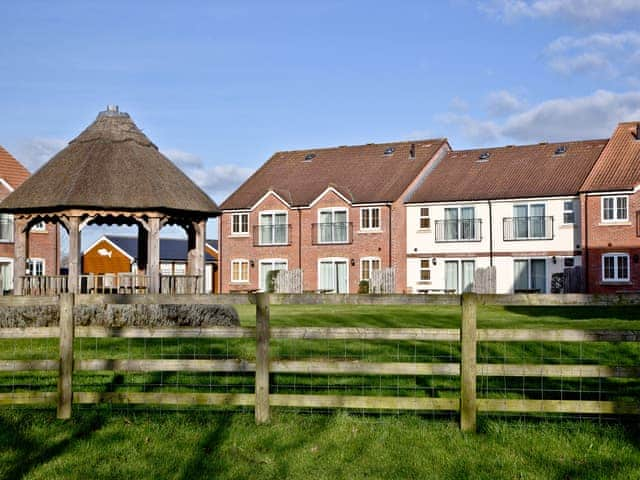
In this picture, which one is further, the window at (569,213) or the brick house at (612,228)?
the window at (569,213)

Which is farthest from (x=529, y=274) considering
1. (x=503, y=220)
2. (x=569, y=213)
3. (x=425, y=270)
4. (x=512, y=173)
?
(x=512, y=173)

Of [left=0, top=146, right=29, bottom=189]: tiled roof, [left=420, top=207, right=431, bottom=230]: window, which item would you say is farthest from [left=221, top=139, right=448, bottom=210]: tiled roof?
[left=0, top=146, right=29, bottom=189]: tiled roof

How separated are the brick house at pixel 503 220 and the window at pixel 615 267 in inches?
82.0

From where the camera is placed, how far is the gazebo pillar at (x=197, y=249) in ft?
86.4

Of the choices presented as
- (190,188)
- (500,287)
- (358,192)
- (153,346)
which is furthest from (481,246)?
(153,346)

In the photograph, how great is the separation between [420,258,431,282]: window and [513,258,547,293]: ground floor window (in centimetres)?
514

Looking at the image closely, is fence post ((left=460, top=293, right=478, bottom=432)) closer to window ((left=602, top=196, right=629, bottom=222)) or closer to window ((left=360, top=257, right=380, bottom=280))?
window ((left=602, top=196, right=629, bottom=222))

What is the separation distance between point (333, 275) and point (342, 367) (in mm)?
43293

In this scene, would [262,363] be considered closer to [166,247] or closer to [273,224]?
[273,224]

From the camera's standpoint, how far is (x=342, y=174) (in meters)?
55.3

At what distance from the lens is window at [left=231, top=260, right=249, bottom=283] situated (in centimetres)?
5525

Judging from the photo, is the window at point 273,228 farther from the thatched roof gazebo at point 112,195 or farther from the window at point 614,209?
the thatched roof gazebo at point 112,195

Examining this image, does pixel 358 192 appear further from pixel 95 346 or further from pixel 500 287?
pixel 95 346

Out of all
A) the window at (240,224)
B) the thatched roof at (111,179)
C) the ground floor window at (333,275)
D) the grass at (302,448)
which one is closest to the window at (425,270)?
the ground floor window at (333,275)
